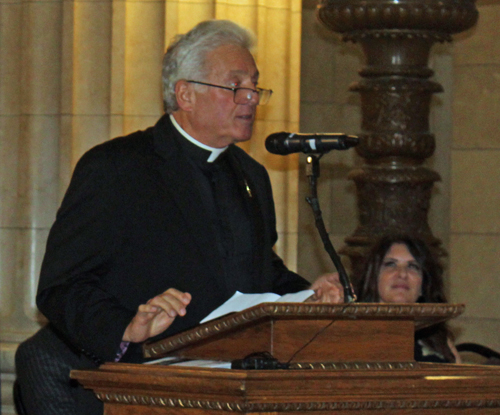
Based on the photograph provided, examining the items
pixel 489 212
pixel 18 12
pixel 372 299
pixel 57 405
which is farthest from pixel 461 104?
pixel 57 405

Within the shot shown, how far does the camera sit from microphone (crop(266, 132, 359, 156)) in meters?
2.55

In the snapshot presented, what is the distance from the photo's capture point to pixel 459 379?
226 centimetres

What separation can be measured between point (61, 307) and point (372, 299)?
202 centimetres

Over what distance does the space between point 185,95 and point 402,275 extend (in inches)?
63.9

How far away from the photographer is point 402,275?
15.2 ft

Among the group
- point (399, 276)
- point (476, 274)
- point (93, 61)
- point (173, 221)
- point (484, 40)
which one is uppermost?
point (484, 40)

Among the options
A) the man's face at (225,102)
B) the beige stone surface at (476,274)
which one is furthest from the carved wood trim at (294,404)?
the beige stone surface at (476,274)

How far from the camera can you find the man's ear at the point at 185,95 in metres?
3.39

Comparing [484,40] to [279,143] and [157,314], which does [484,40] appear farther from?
[157,314]

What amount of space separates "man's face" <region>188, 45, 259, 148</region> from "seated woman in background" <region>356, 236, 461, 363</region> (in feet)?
4.68

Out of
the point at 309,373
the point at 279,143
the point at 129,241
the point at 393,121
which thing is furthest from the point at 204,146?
the point at 393,121

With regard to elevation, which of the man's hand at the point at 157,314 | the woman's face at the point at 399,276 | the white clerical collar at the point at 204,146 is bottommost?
the woman's face at the point at 399,276

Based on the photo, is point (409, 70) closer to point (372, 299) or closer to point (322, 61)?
point (372, 299)

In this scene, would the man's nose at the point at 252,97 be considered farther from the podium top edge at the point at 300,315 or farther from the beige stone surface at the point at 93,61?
the beige stone surface at the point at 93,61
